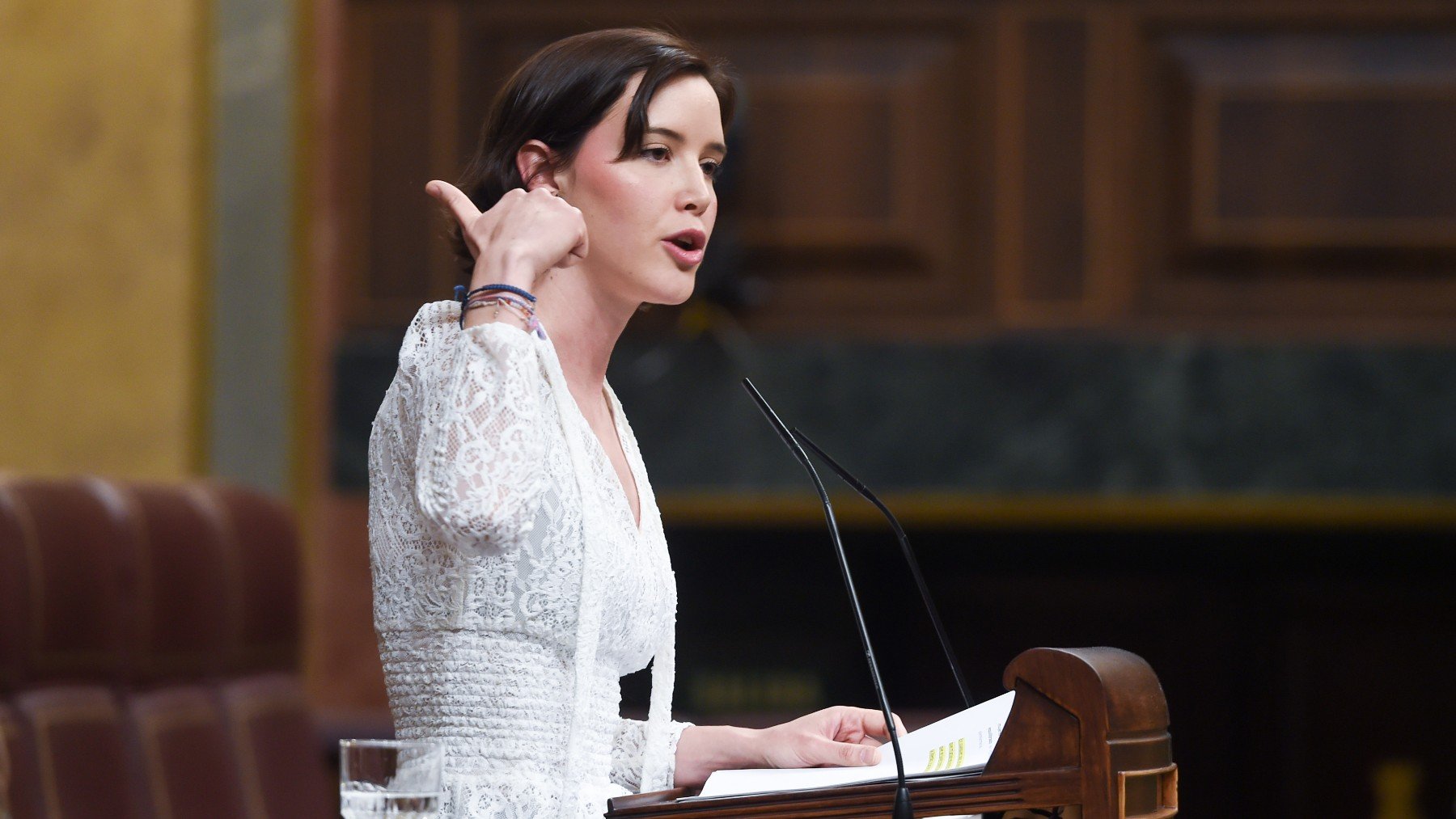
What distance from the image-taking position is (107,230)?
3.24m

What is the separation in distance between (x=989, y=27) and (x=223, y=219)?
1.50m

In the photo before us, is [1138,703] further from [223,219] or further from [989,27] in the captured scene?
[223,219]

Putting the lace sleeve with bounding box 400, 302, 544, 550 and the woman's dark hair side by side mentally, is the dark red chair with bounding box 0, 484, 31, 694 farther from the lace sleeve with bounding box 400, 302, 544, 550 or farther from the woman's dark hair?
the lace sleeve with bounding box 400, 302, 544, 550

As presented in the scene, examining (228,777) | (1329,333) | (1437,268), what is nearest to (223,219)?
(228,777)

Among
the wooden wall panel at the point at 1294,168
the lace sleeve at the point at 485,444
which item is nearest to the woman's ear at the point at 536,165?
the lace sleeve at the point at 485,444

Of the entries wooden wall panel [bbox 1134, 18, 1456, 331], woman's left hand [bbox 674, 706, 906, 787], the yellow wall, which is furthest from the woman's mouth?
the yellow wall

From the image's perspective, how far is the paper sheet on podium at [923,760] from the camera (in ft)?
3.56

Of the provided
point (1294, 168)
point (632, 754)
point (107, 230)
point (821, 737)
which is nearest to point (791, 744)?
point (821, 737)

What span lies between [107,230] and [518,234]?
2.29 meters

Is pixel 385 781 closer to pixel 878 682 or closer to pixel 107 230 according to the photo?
pixel 878 682

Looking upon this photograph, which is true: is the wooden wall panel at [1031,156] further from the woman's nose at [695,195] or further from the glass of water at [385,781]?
the glass of water at [385,781]

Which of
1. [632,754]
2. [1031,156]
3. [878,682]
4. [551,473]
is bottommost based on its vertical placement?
[632,754]

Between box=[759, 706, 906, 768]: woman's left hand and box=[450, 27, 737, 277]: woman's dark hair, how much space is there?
1.54ft

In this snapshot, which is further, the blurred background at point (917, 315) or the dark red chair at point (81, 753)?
the blurred background at point (917, 315)
